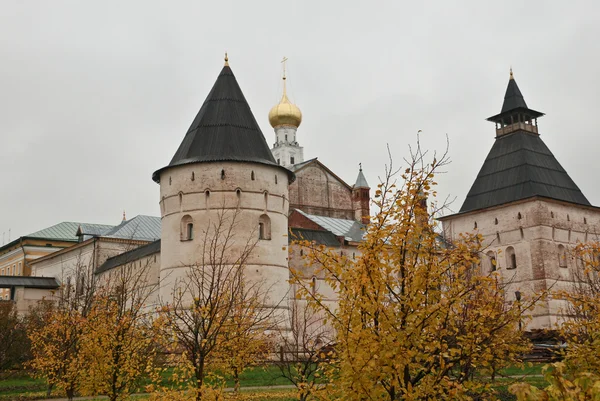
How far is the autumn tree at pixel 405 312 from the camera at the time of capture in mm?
5355

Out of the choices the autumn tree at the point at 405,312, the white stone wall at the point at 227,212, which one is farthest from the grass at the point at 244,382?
the autumn tree at the point at 405,312

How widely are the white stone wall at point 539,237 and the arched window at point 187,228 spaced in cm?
1467

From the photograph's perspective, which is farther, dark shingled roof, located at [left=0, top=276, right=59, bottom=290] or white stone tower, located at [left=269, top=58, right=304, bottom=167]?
white stone tower, located at [left=269, top=58, right=304, bottom=167]

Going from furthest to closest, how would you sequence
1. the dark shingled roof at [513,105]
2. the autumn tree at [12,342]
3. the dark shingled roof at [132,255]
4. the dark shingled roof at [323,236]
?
the dark shingled roof at [513,105]
the dark shingled roof at [323,236]
the dark shingled roof at [132,255]
the autumn tree at [12,342]

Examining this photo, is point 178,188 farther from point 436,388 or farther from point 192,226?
point 436,388

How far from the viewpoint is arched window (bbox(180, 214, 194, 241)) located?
975 inches

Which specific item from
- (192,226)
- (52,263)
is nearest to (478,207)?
(192,226)

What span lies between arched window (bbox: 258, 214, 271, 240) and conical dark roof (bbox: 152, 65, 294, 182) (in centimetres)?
204

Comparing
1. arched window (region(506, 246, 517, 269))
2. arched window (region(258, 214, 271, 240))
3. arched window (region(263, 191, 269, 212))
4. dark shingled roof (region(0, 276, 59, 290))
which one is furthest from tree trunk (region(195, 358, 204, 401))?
dark shingled roof (region(0, 276, 59, 290))

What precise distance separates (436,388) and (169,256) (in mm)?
20357

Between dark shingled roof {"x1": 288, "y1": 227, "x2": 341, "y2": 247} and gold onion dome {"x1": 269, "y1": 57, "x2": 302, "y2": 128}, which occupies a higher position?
gold onion dome {"x1": 269, "y1": 57, "x2": 302, "y2": 128}

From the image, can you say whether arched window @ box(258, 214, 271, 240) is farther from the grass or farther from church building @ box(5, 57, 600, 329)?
the grass

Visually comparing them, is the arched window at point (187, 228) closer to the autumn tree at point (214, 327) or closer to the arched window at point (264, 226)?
the arched window at point (264, 226)

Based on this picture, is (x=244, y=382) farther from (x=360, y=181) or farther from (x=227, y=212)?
(x=360, y=181)
